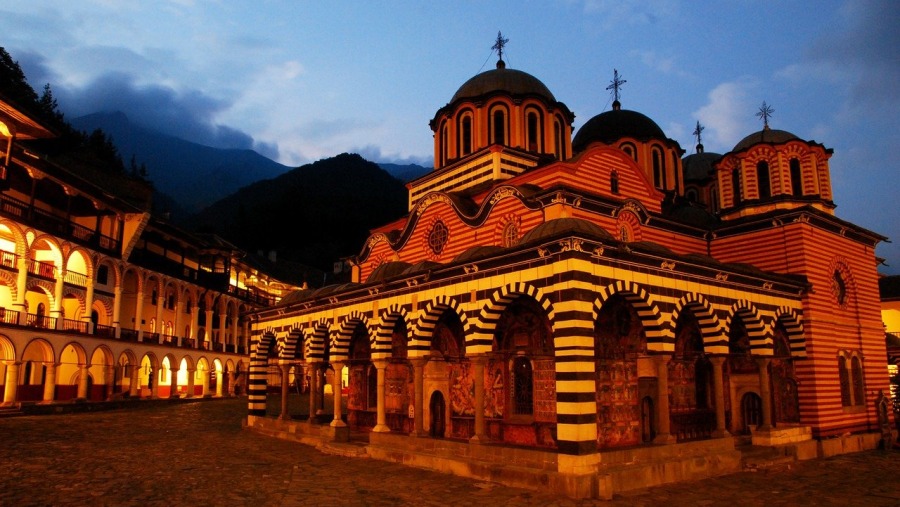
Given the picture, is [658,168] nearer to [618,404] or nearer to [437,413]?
[618,404]

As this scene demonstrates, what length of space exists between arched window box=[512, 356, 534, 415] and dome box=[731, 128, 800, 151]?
477 inches

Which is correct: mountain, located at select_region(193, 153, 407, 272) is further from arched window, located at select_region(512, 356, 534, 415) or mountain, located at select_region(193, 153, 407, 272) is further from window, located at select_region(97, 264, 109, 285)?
arched window, located at select_region(512, 356, 534, 415)

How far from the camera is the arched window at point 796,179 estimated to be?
2140 centimetres

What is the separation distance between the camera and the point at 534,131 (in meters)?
23.1

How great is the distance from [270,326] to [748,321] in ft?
47.7

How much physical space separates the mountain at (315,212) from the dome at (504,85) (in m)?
57.5

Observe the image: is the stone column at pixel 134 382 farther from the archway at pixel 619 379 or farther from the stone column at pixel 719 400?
the stone column at pixel 719 400

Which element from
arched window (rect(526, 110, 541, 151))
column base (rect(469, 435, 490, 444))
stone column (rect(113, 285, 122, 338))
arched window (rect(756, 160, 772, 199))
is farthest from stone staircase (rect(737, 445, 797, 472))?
stone column (rect(113, 285, 122, 338))

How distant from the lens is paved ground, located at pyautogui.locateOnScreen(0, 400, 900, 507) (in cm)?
1105

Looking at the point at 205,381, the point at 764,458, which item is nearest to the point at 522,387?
the point at 764,458

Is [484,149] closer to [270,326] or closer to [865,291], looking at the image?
[270,326]

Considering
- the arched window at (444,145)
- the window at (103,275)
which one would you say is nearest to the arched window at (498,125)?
the arched window at (444,145)

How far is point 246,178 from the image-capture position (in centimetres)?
19100

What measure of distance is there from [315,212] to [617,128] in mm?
67090
